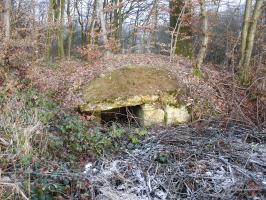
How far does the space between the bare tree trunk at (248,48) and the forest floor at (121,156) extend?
1899mm

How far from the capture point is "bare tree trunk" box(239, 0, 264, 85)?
9.90 metres

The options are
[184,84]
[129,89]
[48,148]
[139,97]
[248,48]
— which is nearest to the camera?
[48,148]

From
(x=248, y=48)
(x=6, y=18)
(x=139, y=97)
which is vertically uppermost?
(x=6, y=18)

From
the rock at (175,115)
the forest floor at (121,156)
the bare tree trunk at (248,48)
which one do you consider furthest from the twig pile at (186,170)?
the bare tree trunk at (248,48)

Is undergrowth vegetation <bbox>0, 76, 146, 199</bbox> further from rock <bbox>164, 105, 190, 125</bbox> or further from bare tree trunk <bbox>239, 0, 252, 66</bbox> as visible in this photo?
bare tree trunk <bbox>239, 0, 252, 66</bbox>

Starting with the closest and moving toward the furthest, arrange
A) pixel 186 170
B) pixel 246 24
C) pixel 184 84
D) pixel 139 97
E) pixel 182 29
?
pixel 186 170 → pixel 139 97 → pixel 184 84 → pixel 246 24 → pixel 182 29

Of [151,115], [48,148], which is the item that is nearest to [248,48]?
[151,115]

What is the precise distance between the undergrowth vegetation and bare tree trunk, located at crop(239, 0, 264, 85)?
14.9 ft

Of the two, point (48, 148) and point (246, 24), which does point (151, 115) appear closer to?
point (48, 148)

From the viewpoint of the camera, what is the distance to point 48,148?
5.36m

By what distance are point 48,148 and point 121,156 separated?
4.15 feet

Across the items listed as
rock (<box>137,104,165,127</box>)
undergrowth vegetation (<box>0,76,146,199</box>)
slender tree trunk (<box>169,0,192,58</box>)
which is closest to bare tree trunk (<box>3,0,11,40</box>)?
undergrowth vegetation (<box>0,76,146,199</box>)

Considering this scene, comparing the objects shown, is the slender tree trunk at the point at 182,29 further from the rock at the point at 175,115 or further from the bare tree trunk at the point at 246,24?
the rock at the point at 175,115

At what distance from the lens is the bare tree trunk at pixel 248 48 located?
9.90m
